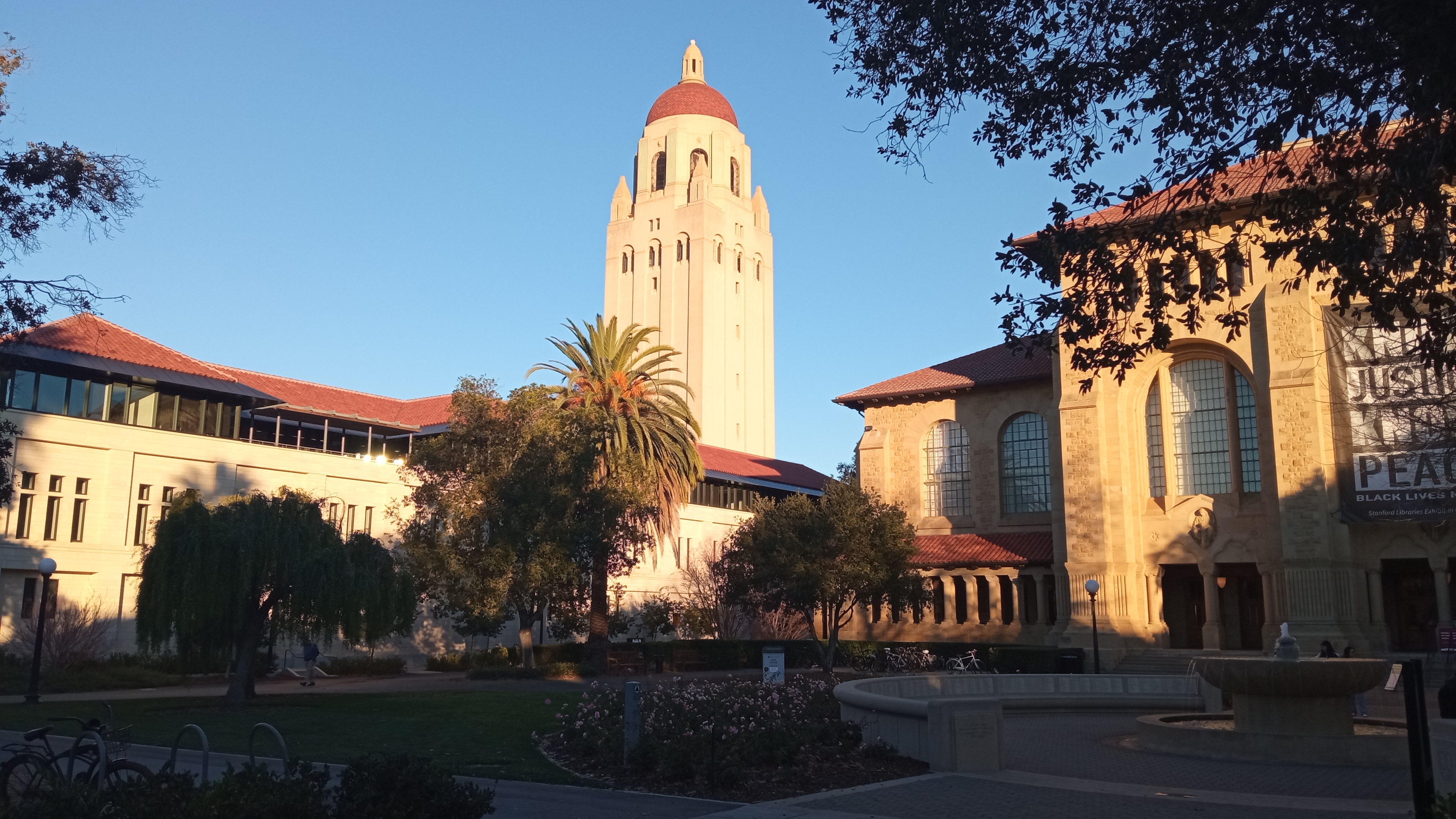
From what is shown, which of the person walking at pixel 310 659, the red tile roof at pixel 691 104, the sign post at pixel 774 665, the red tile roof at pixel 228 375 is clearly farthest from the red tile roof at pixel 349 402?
the red tile roof at pixel 691 104

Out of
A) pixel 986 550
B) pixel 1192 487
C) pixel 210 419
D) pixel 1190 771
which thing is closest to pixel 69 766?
pixel 1190 771

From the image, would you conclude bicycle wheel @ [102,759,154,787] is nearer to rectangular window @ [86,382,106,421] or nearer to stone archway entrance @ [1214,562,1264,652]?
rectangular window @ [86,382,106,421]

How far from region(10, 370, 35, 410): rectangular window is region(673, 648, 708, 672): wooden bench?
1000 inches

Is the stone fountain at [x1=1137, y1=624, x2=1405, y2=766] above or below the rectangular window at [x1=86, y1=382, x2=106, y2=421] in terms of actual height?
below

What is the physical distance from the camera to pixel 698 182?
9781cm

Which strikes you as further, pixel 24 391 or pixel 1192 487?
pixel 1192 487

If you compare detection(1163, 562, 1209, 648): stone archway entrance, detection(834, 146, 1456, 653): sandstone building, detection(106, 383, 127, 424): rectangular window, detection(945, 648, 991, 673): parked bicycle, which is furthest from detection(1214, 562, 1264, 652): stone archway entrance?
detection(106, 383, 127, 424): rectangular window

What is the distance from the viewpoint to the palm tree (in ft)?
132

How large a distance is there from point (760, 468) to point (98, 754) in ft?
213

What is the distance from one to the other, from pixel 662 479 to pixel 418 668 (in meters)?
16.3

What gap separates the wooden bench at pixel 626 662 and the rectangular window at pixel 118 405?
20.6 m

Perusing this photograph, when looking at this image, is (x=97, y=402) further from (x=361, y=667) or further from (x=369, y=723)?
(x=369, y=723)

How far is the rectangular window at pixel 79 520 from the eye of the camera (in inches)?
1606

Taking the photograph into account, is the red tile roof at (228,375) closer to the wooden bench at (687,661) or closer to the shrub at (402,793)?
the wooden bench at (687,661)
